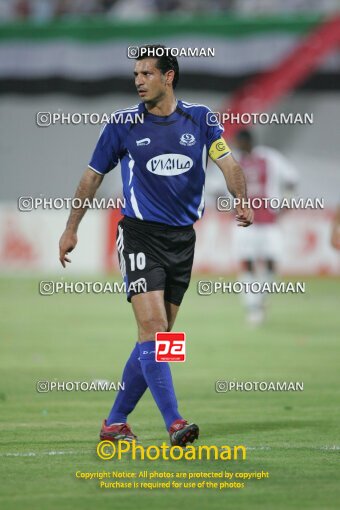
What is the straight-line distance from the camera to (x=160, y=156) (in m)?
8.01

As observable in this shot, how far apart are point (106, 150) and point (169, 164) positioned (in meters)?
0.44

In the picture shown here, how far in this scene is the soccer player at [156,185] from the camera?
26.2 ft

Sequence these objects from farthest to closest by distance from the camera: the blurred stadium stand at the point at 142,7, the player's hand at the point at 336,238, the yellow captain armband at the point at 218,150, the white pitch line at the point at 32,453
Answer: the blurred stadium stand at the point at 142,7 < the player's hand at the point at 336,238 < the yellow captain armband at the point at 218,150 < the white pitch line at the point at 32,453

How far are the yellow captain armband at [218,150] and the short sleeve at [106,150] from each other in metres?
0.63

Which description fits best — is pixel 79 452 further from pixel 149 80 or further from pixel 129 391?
pixel 149 80

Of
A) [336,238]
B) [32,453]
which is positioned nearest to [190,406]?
[336,238]

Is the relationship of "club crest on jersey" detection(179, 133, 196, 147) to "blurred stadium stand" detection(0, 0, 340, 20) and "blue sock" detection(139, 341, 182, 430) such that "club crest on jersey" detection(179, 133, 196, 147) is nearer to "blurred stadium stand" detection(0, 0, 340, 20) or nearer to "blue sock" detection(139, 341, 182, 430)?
"blue sock" detection(139, 341, 182, 430)

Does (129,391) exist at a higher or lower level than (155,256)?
lower

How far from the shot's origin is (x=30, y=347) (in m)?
14.2

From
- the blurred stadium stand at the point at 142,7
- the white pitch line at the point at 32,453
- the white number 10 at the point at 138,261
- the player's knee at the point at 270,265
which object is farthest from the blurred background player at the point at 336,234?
the blurred stadium stand at the point at 142,7

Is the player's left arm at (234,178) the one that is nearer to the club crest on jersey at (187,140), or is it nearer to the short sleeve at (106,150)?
the club crest on jersey at (187,140)

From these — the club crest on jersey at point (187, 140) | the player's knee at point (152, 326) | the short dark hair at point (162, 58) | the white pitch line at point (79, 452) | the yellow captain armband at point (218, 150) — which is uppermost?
the short dark hair at point (162, 58)

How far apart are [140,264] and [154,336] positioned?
0.50m

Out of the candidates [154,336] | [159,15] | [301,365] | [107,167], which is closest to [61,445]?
[154,336]
